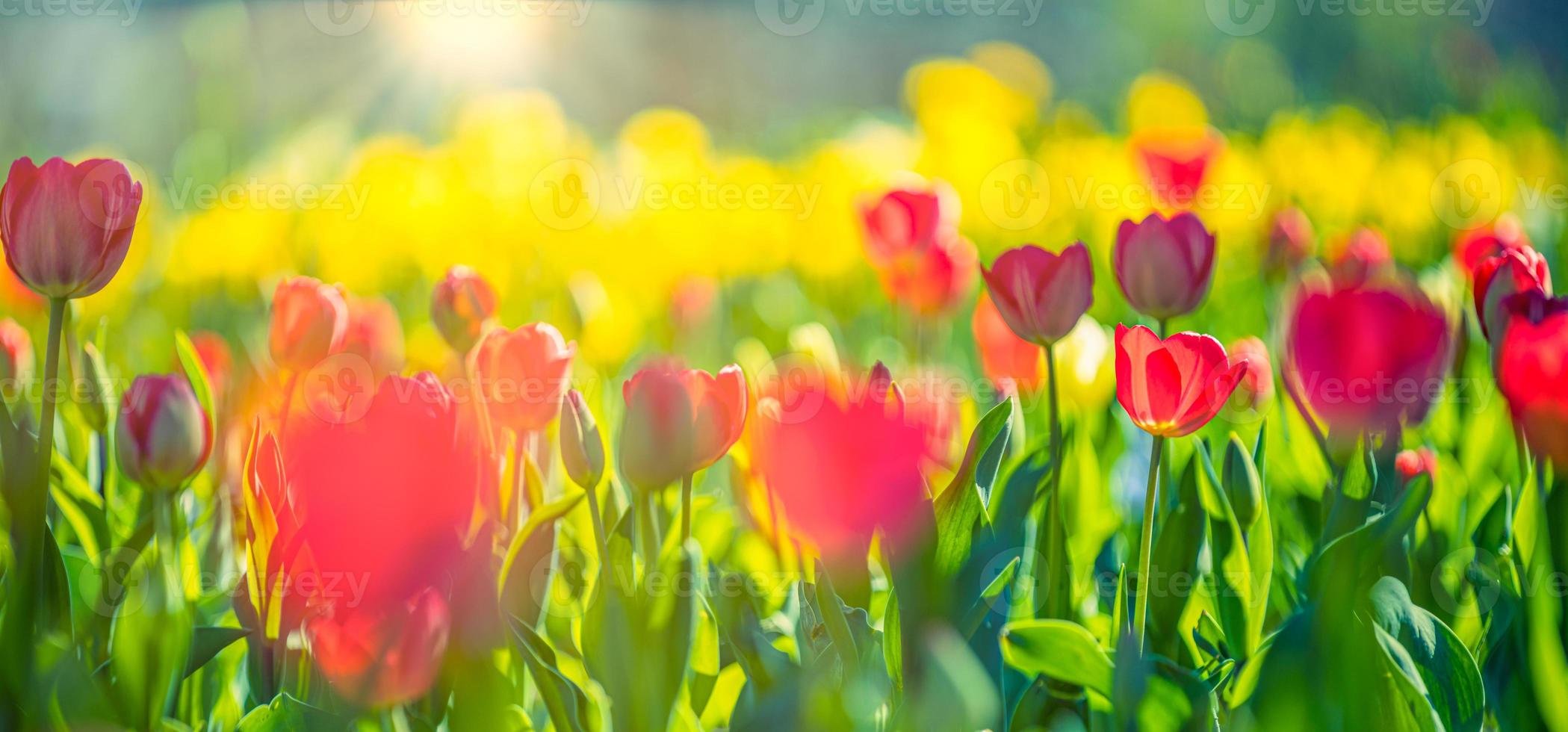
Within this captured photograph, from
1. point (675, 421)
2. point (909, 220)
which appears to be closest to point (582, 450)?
point (675, 421)

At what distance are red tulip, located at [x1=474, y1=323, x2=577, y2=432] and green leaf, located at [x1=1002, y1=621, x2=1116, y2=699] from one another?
1.12 ft

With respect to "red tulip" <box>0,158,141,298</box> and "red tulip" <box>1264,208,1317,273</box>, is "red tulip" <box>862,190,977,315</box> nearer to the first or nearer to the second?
"red tulip" <box>1264,208,1317,273</box>

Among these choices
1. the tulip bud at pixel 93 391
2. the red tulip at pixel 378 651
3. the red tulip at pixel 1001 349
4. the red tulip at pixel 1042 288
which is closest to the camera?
the red tulip at pixel 378 651

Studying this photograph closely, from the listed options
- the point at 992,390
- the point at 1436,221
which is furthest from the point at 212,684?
the point at 1436,221

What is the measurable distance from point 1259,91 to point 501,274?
11.8 feet

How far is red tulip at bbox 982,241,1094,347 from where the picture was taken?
0.70 metres

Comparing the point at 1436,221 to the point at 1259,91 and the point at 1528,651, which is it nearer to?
the point at 1528,651

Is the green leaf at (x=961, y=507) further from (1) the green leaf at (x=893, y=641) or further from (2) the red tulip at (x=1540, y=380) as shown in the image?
(2) the red tulip at (x=1540, y=380)

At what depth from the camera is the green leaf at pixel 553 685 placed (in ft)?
1.82

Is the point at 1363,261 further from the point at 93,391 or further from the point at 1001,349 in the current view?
the point at 93,391

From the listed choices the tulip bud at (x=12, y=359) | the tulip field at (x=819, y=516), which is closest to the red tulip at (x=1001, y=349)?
the tulip field at (x=819, y=516)

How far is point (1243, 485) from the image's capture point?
0.75 m

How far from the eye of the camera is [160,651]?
1.83ft

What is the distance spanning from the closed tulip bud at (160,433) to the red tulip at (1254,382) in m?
0.78
